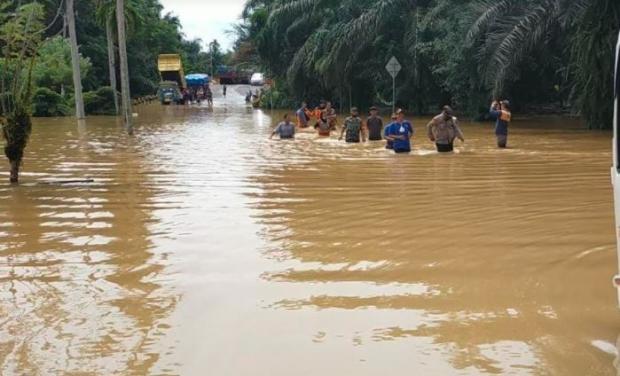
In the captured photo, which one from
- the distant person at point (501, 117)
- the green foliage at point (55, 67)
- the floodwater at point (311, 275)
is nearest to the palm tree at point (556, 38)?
the distant person at point (501, 117)

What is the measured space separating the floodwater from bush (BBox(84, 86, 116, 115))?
3648 cm

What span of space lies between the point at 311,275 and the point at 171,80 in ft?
227

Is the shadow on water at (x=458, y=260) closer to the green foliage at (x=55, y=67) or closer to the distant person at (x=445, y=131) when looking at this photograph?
the distant person at (x=445, y=131)

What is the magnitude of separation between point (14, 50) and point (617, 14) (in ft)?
54.1

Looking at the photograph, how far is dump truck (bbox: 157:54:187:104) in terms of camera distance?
68000mm

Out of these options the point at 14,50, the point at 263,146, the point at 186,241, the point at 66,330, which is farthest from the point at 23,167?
the point at 66,330

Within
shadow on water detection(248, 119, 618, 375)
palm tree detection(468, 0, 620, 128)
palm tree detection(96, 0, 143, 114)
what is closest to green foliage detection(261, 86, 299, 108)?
palm tree detection(96, 0, 143, 114)

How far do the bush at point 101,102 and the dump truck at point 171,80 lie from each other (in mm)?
17392

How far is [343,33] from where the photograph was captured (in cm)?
3738

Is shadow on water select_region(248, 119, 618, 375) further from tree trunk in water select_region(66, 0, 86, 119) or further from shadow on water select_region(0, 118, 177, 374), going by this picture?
tree trunk in water select_region(66, 0, 86, 119)

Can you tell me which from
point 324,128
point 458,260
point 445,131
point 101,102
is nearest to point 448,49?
point 324,128

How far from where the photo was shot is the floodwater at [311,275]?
483cm

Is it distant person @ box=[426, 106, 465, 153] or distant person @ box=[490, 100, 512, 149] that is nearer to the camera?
distant person @ box=[426, 106, 465, 153]

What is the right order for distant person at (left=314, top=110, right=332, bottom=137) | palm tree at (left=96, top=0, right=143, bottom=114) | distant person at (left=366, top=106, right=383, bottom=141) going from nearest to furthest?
distant person at (left=366, top=106, right=383, bottom=141) → distant person at (left=314, top=110, right=332, bottom=137) → palm tree at (left=96, top=0, right=143, bottom=114)
